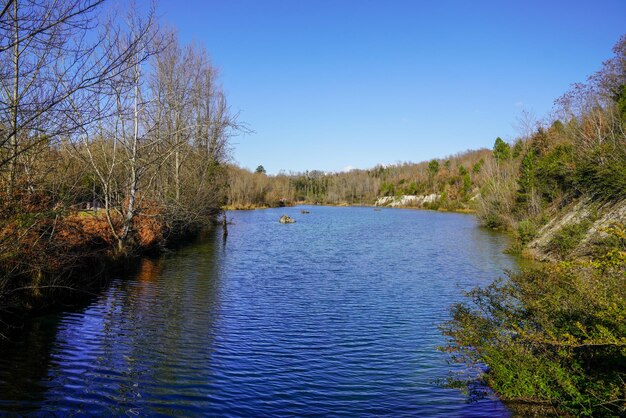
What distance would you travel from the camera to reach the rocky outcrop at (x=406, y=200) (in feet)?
331

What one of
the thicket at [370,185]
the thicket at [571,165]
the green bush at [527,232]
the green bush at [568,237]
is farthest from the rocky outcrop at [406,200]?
the green bush at [568,237]

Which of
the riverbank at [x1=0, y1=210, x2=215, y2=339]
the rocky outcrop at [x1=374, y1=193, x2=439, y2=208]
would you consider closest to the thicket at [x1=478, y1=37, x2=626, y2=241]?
the riverbank at [x1=0, y1=210, x2=215, y2=339]

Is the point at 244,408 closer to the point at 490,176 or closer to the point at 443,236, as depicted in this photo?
the point at 443,236

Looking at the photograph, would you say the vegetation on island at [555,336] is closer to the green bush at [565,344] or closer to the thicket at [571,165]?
the green bush at [565,344]

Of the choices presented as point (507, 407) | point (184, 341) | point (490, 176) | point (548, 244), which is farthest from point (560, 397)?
point (490, 176)

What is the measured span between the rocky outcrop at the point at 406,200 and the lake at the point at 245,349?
84.2m

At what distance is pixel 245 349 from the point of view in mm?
9148

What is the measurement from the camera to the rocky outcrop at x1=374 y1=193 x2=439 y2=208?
331 ft

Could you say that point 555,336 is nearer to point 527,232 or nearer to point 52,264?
point 52,264

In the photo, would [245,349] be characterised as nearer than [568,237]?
Yes

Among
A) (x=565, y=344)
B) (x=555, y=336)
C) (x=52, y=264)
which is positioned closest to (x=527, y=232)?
(x=555, y=336)

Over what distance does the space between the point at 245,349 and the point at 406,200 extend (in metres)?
104

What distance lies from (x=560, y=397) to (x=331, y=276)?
1211 cm

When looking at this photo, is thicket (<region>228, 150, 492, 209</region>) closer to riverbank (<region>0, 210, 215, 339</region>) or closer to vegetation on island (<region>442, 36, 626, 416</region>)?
riverbank (<region>0, 210, 215, 339</region>)
